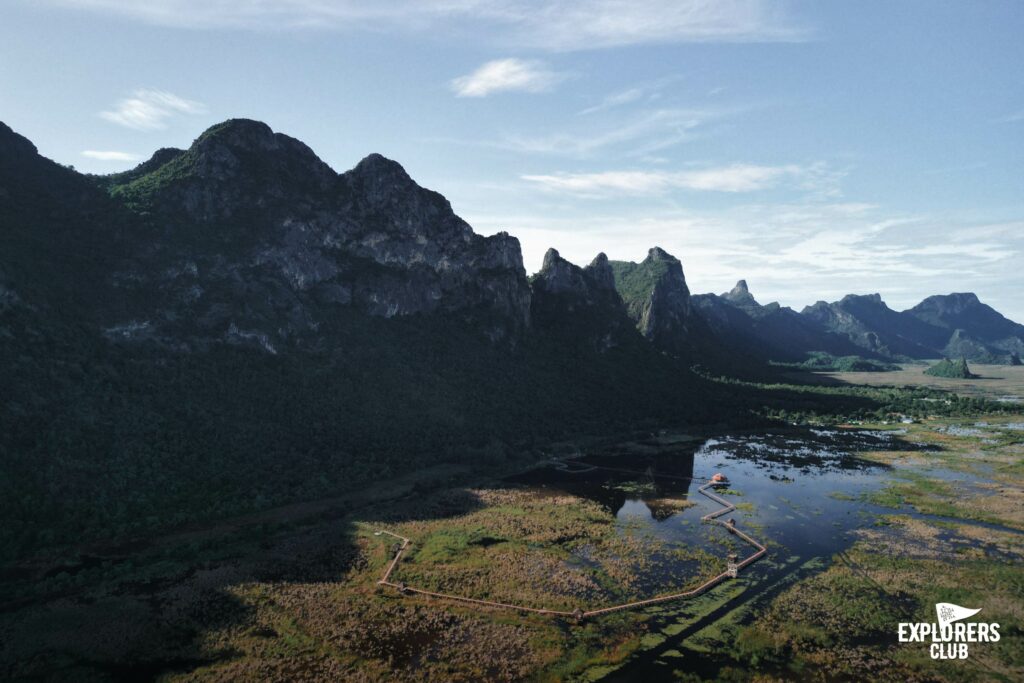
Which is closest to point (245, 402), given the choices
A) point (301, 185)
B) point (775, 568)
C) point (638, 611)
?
point (301, 185)

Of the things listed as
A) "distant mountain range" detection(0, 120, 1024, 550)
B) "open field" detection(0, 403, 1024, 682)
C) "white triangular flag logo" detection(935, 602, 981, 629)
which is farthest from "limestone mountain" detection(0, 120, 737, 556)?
"white triangular flag logo" detection(935, 602, 981, 629)

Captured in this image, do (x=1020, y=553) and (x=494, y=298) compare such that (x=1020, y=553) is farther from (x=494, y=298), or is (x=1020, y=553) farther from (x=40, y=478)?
(x=494, y=298)

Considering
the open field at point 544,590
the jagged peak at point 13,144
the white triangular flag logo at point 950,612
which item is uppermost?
the jagged peak at point 13,144

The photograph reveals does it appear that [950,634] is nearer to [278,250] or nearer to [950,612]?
[950,612]

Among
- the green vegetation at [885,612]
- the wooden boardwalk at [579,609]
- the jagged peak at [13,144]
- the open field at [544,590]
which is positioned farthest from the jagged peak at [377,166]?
the green vegetation at [885,612]

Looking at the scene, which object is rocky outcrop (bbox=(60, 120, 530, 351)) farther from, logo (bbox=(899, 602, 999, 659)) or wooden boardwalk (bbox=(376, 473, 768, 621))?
logo (bbox=(899, 602, 999, 659))

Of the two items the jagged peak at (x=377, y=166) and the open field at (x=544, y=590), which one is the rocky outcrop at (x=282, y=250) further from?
the open field at (x=544, y=590)
